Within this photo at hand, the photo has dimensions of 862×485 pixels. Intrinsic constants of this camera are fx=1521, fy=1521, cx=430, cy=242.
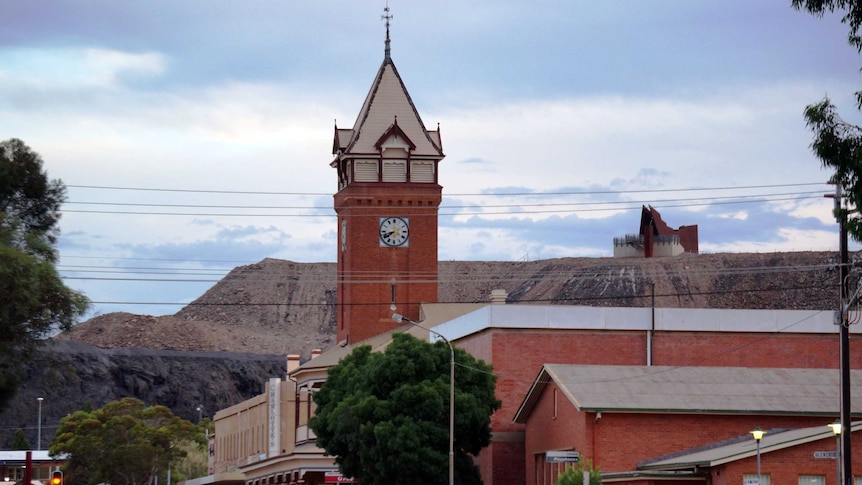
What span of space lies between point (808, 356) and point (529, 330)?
12432mm

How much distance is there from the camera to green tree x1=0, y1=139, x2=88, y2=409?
37312 millimetres

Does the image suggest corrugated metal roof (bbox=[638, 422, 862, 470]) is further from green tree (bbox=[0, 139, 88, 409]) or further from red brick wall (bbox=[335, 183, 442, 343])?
red brick wall (bbox=[335, 183, 442, 343])

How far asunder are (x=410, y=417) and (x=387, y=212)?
121ft

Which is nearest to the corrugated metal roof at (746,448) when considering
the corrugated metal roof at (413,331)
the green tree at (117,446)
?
the corrugated metal roof at (413,331)

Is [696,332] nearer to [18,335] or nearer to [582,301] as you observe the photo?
[18,335]

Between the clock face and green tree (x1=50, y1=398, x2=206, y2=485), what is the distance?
61.4ft

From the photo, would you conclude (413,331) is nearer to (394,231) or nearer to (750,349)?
(394,231)

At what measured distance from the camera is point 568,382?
167 ft

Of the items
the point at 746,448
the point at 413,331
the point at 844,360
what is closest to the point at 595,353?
the point at 413,331

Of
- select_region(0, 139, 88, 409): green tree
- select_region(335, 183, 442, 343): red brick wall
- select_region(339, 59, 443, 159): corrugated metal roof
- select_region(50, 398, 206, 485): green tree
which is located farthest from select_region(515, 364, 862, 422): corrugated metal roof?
select_region(50, 398, 206, 485): green tree

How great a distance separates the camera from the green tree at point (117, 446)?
92312 mm

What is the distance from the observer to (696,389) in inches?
2013

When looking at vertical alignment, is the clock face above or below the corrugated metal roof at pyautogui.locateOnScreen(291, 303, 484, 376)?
above

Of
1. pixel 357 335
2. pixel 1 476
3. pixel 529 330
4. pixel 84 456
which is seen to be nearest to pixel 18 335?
pixel 529 330
